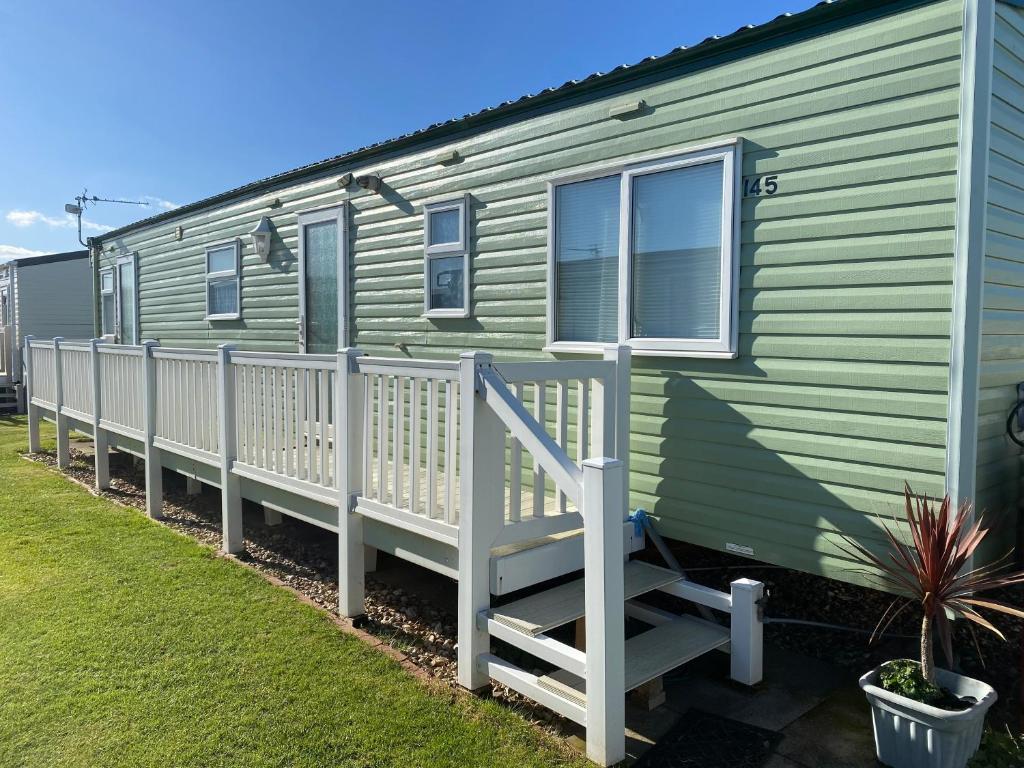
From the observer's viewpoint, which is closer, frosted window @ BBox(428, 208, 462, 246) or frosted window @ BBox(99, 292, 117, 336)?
frosted window @ BBox(428, 208, 462, 246)

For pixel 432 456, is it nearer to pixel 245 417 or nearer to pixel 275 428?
pixel 275 428

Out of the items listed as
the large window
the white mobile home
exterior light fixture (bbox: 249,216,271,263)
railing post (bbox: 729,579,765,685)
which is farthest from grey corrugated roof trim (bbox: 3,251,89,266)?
railing post (bbox: 729,579,765,685)

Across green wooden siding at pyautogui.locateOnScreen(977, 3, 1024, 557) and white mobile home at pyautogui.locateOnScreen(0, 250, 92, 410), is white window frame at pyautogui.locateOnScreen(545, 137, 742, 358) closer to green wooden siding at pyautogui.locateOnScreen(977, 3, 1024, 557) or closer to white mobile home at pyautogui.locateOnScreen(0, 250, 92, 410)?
green wooden siding at pyautogui.locateOnScreen(977, 3, 1024, 557)

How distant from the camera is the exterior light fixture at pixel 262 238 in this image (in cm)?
712

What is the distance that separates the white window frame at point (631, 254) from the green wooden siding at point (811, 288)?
0.18ft

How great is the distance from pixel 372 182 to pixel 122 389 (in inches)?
129

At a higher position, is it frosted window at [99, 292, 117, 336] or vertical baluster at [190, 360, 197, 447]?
frosted window at [99, 292, 117, 336]

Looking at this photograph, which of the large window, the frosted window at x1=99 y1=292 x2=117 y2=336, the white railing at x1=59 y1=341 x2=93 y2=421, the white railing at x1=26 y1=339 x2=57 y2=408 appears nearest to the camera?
the white railing at x1=59 y1=341 x2=93 y2=421

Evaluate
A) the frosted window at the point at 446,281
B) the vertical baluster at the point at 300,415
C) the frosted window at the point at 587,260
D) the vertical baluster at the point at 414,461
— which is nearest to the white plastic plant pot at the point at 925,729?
the vertical baluster at the point at 414,461

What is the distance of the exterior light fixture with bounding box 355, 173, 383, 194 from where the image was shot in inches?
227

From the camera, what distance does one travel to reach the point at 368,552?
4891mm

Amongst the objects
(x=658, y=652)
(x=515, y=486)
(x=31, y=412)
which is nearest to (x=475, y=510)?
(x=515, y=486)

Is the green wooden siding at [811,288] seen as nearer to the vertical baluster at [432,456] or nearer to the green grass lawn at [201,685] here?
the vertical baluster at [432,456]

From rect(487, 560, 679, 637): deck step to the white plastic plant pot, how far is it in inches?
40.7
